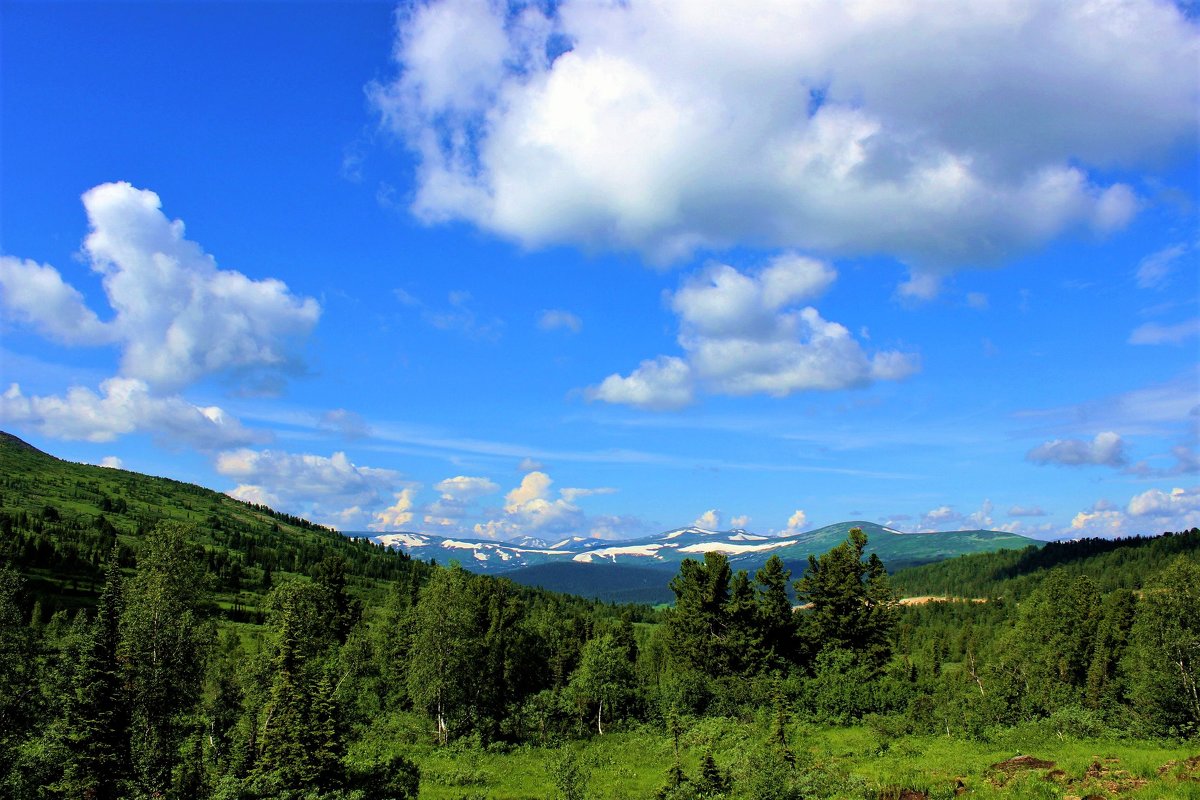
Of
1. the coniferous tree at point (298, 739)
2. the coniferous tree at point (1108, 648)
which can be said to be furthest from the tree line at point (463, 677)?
the coniferous tree at point (1108, 648)

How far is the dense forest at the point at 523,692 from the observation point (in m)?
31.0

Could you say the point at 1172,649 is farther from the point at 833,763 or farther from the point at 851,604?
the point at 833,763

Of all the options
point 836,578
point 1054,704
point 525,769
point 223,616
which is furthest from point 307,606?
point 223,616

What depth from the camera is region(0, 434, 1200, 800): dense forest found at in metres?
31.0

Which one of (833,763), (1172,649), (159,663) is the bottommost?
(833,763)

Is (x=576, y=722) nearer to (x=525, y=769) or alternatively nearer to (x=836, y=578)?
(x=525, y=769)

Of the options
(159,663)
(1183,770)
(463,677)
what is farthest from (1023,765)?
(463,677)

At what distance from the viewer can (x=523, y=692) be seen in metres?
101

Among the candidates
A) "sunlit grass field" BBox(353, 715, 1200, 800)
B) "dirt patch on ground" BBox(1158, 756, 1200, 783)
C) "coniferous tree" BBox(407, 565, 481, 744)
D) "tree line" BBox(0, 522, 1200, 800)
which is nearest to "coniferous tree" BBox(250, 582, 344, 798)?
"tree line" BBox(0, 522, 1200, 800)

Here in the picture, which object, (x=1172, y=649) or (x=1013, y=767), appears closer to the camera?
(x=1013, y=767)

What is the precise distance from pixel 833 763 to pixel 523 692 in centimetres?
6923

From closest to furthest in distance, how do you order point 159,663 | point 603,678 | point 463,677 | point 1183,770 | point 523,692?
point 1183,770 < point 159,663 < point 463,677 < point 603,678 < point 523,692

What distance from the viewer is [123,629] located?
37.8 meters

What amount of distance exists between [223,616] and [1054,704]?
158302 millimetres
